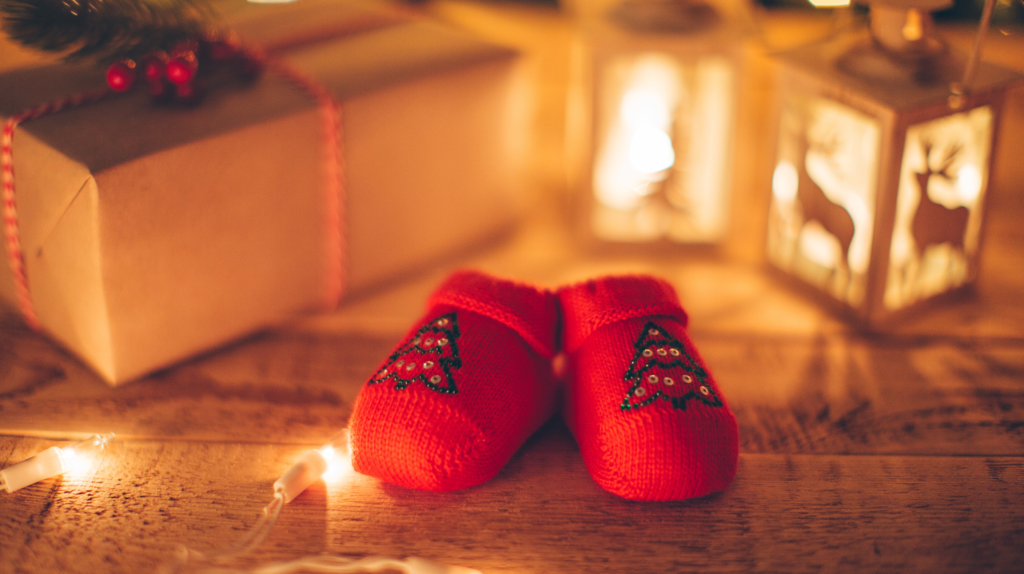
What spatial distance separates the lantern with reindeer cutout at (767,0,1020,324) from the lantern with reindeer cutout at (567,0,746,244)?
0.07 metres

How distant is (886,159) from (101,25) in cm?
70

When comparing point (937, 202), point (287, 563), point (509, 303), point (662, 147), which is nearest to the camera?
point (287, 563)

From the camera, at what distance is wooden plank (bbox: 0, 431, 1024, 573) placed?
57 centimetres

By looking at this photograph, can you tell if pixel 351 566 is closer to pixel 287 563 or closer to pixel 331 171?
pixel 287 563

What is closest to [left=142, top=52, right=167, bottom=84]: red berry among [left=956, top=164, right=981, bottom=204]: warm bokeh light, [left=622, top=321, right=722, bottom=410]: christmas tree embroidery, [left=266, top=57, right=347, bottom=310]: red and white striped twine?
[left=266, top=57, right=347, bottom=310]: red and white striped twine

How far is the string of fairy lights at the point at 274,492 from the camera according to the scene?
547 mm

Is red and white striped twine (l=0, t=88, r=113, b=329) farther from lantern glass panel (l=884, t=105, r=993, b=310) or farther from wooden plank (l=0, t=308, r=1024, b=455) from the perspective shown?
lantern glass panel (l=884, t=105, r=993, b=310)

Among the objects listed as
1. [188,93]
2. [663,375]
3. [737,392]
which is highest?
[188,93]

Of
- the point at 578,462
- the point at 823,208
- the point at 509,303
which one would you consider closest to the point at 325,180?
the point at 509,303

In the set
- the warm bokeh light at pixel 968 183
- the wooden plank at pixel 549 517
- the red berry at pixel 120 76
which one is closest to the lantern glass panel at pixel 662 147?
the warm bokeh light at pixel 968 183

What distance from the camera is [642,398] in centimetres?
59

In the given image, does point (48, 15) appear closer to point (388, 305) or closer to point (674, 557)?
point (388, 305)

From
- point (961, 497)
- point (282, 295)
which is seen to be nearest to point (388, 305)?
point (282, 295)

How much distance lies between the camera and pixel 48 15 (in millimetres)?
704
